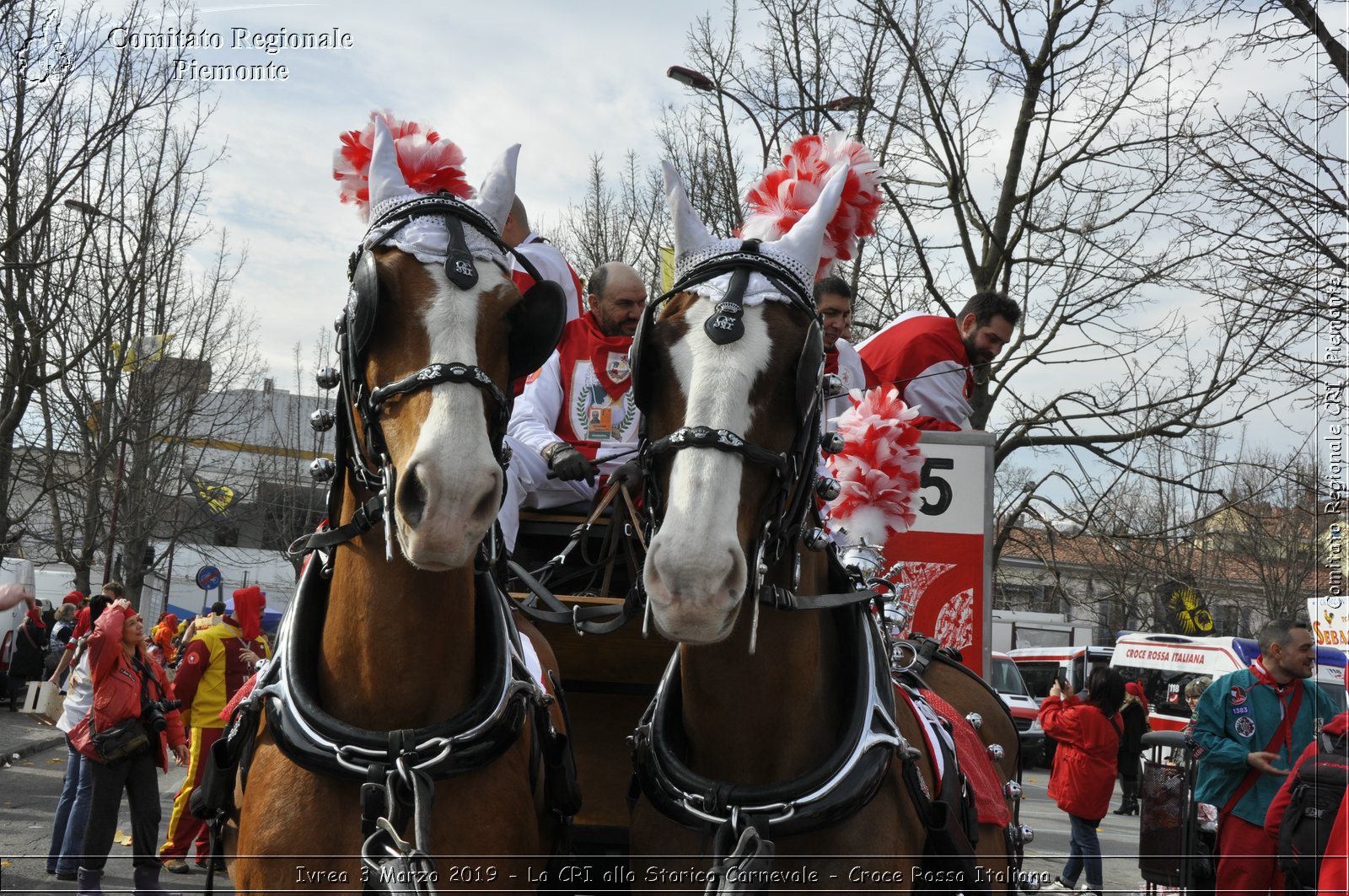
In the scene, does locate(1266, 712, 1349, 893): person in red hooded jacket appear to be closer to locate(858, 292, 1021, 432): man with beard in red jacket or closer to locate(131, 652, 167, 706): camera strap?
locate(858, 292, 1021, 432): man with beard in red jacket

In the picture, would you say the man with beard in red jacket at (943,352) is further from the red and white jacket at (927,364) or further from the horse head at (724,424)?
the horse head at (724,424)

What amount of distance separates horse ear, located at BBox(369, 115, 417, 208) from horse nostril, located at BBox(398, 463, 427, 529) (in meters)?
0.99

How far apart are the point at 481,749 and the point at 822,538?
1029 millimetres

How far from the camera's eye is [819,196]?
379 centimetres

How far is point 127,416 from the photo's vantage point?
21.1m

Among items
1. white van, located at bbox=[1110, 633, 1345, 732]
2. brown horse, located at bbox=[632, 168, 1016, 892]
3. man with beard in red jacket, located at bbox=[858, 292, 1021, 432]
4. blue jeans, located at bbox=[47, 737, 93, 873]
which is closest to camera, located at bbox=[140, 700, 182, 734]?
blue jeans, located at bbox=[47, 737, 93, 873]

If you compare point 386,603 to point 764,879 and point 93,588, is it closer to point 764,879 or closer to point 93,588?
point 764,879

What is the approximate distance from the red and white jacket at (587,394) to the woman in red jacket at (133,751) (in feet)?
17.6

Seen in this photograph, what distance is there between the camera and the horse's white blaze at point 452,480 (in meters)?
2.68

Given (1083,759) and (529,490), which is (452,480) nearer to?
(529,490)

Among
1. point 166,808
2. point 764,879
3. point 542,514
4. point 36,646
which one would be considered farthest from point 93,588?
point 764,879

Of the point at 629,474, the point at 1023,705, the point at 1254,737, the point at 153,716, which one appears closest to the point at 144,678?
the point at 153,716

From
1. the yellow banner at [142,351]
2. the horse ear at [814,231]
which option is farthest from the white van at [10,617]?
the horse ear at [814,231]

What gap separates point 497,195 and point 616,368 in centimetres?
167
